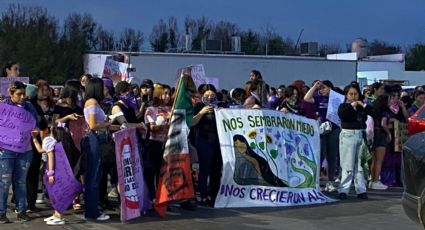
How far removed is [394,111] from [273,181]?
148 inches

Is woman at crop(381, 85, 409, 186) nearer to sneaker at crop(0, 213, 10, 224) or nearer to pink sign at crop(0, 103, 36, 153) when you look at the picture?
pink sign at crop(0, 103, 36, 153)

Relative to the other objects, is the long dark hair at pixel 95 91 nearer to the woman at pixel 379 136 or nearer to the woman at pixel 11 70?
the woman at pixel 11 70

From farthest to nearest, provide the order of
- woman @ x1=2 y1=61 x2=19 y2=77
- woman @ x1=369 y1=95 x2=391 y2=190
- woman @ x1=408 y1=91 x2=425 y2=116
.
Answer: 1. woman @ x1=408 y1=91 x2=425 y2=116
2. woman @ x1=369 y1=95 x2=391 y2=190
3. woman @ x1=2 y1=61 x2=19 y2=77

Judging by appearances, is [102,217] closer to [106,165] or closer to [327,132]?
[106,165]

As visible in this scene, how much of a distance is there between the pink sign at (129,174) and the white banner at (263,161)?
4.83 ft

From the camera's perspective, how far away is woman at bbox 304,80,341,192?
37.3 feet

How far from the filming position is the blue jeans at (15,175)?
828 centimetres

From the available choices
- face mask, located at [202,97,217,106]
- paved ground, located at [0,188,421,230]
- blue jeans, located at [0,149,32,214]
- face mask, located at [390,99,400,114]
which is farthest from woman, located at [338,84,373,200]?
blue jeans, located at [0,149,32,214]

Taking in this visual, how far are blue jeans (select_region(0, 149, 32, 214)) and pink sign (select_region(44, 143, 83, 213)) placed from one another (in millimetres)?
362

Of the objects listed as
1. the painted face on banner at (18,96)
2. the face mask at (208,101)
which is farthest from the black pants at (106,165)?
the face mask at (208,101)

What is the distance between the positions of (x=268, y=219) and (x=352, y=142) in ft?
7.90

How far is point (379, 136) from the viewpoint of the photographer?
1191 centimetres

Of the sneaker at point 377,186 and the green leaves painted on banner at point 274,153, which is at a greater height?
the green leaves painted on banner at point 274,153

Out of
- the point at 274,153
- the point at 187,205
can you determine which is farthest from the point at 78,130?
the point at 274,153
